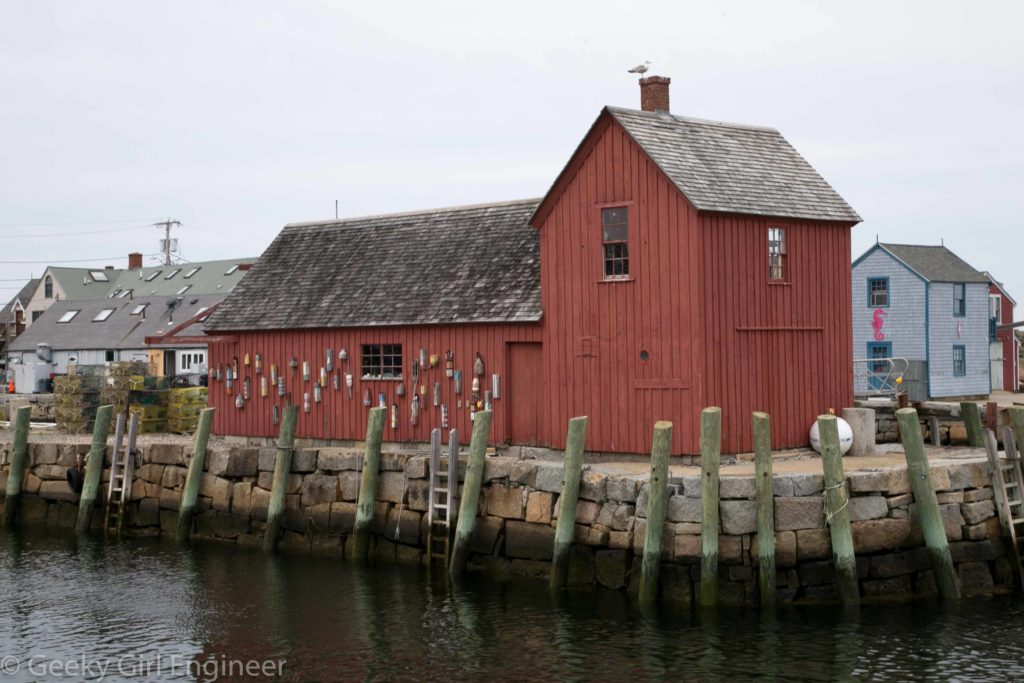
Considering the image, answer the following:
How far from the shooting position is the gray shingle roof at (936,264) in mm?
40156

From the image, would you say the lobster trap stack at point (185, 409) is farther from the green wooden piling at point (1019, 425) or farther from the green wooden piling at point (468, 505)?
the green wooden piling at point (1019, 425)

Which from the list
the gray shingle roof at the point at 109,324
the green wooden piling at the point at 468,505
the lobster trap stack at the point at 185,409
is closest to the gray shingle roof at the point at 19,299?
the gray shingle roof at the point at 109,324

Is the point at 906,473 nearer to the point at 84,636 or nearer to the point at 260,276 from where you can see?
the point at 84,636

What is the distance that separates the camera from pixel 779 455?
2177cm

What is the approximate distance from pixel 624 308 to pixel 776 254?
3.00 meters

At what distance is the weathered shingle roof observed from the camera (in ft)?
81.8

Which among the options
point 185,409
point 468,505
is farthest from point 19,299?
point 468,505

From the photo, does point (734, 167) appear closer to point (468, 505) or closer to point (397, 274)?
point (397, 274)

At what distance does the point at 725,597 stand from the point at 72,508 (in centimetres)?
1504

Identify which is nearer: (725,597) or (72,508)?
(725,597)

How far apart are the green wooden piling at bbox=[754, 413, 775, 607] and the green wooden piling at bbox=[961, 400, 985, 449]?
6.26 m

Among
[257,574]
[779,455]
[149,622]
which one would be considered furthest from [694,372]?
[149,622]

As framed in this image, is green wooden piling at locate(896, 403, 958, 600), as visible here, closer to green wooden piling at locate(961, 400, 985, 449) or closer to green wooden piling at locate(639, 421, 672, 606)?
green wooden piling at locate(639, 421, 672, 606)

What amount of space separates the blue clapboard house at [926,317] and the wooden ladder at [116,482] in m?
24.0
